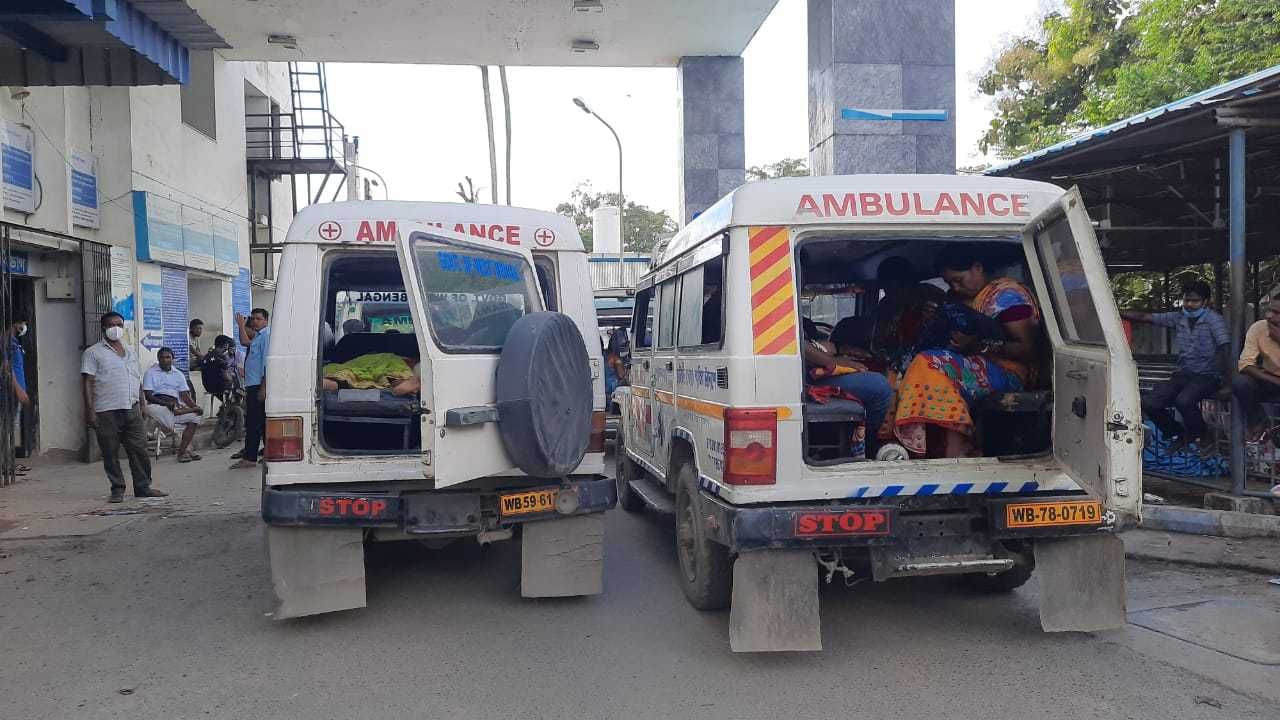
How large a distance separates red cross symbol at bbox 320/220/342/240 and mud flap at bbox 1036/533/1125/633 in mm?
3799

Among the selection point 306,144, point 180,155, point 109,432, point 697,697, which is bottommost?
point 697,697

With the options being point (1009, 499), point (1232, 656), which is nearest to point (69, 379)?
point (1009, 499)

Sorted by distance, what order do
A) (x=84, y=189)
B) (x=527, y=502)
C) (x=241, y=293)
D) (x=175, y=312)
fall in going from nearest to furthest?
1. (x=527, y=502)
2. (x=84, y=189)
3. (x=175, y=312)
4. (x=241, y=293)

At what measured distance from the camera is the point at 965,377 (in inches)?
188

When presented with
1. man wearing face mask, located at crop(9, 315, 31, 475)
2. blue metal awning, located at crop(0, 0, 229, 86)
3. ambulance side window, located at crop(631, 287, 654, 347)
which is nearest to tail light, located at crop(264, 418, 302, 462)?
ambulance side window, located at crop(631, 287, 654, 347)

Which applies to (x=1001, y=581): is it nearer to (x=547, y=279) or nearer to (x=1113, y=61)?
(x=547, y=279)

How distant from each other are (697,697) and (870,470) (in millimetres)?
1285

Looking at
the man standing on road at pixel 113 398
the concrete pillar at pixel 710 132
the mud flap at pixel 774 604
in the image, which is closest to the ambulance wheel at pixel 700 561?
the mud flap at pixel 774 604

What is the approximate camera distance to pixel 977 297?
200 inches

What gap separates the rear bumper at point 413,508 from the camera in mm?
4707

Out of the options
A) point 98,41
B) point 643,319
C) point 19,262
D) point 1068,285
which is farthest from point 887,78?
point 19,262

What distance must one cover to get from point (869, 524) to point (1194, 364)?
534cm

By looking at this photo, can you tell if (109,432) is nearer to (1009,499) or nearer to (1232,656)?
(1009,499)

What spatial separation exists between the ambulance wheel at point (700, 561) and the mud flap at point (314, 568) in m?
1.73
